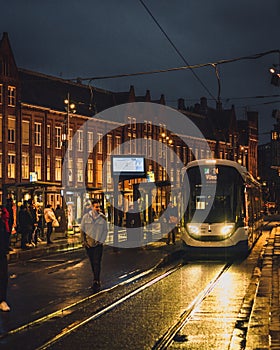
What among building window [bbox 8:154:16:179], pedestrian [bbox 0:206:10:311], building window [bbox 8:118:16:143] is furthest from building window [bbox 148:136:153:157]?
pedestrian [bbox 0:206:10:311]

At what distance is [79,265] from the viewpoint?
23.0m

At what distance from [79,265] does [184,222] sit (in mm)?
4875

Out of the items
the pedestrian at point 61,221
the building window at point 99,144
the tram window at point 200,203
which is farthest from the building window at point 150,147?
the tram window at point 200,203

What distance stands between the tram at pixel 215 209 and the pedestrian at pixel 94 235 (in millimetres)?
9808

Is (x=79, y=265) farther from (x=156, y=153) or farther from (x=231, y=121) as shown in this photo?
(x=231, y=121)

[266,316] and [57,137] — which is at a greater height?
[57,137]

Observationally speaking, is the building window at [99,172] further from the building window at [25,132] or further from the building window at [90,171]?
the building window at [25,132]

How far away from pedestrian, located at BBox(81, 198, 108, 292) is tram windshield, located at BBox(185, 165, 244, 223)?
9.98 metres

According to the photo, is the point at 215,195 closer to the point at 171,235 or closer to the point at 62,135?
the point at 171,235

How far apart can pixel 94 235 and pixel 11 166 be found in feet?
162

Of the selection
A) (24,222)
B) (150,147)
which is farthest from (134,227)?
(150,147)

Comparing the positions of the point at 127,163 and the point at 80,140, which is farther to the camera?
the point at 80,140

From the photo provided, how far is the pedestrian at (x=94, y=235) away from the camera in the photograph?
633 inches

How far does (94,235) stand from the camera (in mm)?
16047
